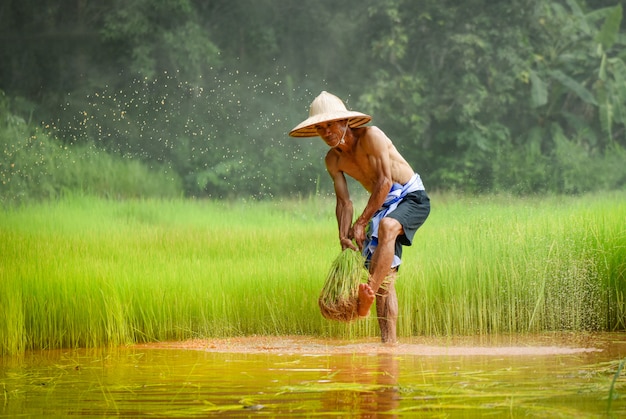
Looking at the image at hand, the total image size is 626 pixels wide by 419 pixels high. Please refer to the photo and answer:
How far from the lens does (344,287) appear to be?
4.08 m

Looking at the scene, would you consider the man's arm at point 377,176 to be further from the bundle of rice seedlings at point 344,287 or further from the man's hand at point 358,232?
the bundle of rice seedlings at point 344,287

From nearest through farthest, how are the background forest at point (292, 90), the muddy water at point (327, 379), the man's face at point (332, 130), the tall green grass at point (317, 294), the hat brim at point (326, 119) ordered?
the muddy water at point (327, 379) < the hat brim at point (326, 119) < the man's face at point (332, 130) < the tall green grass at point (317, 294) < the background forest at point (292, 90)

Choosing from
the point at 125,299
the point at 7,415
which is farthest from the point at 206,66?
the point at 7,415

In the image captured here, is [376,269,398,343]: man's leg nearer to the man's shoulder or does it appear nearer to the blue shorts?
the blue shorts

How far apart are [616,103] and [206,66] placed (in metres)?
5.31

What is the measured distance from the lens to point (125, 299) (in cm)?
523

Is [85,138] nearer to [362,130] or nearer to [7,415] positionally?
[362,130]

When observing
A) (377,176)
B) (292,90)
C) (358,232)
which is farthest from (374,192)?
(292,90)

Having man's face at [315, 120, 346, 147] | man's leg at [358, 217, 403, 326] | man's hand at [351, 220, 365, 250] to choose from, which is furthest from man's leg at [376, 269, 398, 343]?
man's face at [315, 120, 346, 147]

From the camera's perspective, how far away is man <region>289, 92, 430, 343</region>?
4246 millimetres

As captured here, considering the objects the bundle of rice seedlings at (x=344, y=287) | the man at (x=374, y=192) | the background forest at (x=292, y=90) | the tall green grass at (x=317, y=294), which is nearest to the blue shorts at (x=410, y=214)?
the man at (x=374, y=192)

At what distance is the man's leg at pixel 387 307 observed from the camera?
438 centimetres

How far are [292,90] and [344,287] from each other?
787cm

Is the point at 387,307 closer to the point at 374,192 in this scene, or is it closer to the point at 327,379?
the point at 374,192
